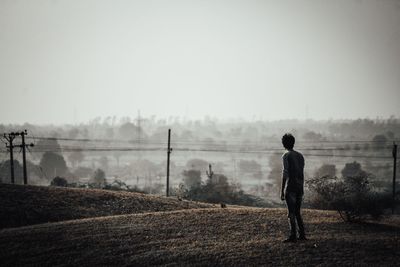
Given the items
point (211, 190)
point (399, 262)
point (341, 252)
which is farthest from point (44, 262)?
point (211, 190)

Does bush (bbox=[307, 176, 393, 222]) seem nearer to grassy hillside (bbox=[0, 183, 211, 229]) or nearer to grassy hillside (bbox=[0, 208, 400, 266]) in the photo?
grassy hillside (bbox=[0, 208, 400, 266])

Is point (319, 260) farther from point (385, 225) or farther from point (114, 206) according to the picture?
point (114, 206)

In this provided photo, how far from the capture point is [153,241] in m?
13.4

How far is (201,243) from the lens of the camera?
507 inches

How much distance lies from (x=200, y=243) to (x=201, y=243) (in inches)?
1.4

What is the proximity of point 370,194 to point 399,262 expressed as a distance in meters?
6.35

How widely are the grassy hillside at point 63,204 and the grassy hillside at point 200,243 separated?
5844 millimetres

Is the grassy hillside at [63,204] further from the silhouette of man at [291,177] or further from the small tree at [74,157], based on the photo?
the small tree at [74,157]

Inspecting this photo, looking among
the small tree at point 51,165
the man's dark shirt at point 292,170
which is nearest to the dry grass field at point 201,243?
the man's dark shirt at point 292,170

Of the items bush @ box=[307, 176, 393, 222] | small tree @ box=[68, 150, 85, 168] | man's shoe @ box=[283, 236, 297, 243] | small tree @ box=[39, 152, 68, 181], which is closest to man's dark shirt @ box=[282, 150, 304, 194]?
man's shoe @ box=[283, 236, 297, 243]

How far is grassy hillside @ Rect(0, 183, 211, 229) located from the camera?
21.2 m

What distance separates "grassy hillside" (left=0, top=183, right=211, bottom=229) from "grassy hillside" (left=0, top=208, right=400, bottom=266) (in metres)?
5.84

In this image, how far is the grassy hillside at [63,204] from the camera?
21.2 meters

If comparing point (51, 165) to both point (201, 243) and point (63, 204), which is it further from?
point (201, 243)
